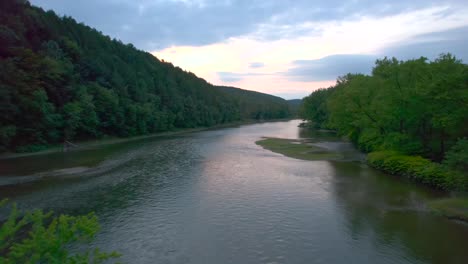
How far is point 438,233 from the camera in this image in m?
17.0

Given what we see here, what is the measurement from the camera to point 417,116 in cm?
3375

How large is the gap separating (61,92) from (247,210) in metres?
45.5

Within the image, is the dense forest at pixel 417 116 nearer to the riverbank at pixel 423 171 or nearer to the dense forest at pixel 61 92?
the riverbank at pixel 423 171

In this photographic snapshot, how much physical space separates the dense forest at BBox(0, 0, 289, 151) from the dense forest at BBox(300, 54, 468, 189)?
43885 millimetres

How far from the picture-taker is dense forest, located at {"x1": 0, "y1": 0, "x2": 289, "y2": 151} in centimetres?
4253

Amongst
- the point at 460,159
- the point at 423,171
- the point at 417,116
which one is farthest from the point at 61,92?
the point at 460,159

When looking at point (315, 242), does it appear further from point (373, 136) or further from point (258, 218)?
point (373, 136)

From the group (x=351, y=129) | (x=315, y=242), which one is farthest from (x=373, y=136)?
(x=315, y=242)

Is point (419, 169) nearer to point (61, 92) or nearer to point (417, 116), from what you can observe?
point (417, 116)

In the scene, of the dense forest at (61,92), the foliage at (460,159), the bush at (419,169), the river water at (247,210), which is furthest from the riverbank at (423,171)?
the dense forest at (61,92)

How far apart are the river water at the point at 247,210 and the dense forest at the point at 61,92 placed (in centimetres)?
964

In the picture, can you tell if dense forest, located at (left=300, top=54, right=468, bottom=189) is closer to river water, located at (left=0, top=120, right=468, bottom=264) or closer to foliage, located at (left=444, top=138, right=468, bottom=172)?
foliage, located at (left=444, top=138, right=468, bottom=172)

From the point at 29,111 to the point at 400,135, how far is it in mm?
46887

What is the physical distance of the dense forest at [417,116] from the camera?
1008 inches
